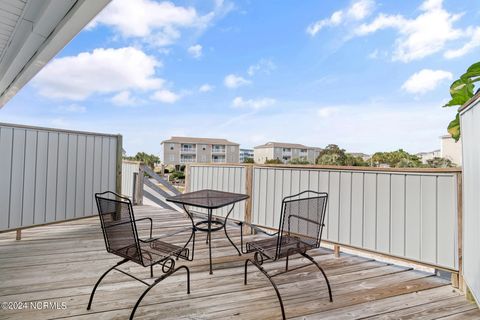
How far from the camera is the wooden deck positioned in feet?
6.06

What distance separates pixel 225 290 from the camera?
2.17 metres

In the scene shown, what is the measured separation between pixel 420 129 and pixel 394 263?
79.9 feet

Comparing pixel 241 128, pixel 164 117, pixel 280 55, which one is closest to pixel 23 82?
pixel 280 55

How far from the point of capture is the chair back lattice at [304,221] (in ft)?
6.52

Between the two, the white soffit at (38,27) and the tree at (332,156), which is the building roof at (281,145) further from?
the white soffit at (38,27)

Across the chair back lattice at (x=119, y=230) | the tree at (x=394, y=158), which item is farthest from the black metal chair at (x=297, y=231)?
the tree at (x=394, y=158)

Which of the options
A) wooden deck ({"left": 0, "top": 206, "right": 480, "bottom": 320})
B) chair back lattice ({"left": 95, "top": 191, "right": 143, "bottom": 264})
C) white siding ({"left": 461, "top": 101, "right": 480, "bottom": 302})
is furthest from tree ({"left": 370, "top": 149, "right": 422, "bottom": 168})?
chair back lattice ({"left": 95, "top": 191, "right": 143, "bottom": 264})

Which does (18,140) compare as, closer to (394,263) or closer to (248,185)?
(248,185)

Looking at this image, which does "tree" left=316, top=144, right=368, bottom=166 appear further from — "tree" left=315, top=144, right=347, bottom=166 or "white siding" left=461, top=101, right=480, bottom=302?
"white siding" left=461, top=101, right=480, bottom=302

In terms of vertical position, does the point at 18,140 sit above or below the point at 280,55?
below

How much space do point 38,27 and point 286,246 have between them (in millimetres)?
3600

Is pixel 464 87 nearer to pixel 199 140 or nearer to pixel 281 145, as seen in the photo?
pixel 199 140

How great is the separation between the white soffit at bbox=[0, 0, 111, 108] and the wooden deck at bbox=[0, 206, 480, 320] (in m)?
2.53

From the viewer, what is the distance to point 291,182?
3537mm
